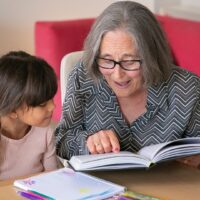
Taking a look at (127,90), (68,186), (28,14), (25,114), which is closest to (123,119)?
(127,90)

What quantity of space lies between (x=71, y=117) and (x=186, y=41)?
1592 mm

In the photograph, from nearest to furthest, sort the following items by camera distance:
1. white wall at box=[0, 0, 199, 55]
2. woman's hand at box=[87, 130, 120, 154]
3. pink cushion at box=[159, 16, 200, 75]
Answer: woman's hand at box=[87, 130, 120, 154], pink cushion at box=[159, 16, 200, 75], white wall at box=[0, 0, 199, 55]

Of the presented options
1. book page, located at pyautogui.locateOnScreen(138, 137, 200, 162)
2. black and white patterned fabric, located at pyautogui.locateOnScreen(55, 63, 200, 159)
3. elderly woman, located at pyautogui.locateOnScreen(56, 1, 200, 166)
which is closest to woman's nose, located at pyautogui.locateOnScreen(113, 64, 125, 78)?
elderly woman, located at pyautogui.locateOnScreen(56, 1, 200, 166)

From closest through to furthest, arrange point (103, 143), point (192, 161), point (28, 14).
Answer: point (103, 143) < point (192, 161) < point (28, 14)

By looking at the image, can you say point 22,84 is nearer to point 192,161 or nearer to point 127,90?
point 127,90

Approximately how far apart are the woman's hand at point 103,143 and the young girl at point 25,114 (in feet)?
0.48

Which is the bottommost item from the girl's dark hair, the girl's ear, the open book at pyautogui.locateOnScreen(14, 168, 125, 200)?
the open book at pyautogui.locateOnScreen(14, 168, 125, 200)

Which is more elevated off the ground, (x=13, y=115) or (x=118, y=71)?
(x=118, y=71)

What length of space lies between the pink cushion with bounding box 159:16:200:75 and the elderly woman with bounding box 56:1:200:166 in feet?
4.57

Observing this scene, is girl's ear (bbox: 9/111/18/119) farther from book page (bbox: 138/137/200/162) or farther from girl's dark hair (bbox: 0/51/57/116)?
book page (bbox: 138/137/200/162)

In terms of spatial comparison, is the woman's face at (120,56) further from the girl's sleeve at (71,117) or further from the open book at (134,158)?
the open book at (134,158)

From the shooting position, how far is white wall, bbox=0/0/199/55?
315 centimetres

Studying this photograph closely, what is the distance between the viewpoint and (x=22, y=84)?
1.38 metres

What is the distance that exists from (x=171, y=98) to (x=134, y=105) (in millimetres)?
122
